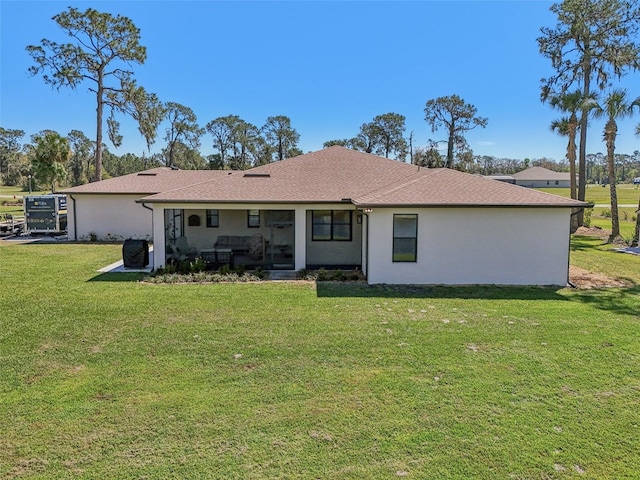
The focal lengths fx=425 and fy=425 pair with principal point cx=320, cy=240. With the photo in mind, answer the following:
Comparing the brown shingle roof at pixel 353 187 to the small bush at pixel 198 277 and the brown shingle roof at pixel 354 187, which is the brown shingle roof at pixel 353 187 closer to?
the brown shingle roof at pixel 354 187

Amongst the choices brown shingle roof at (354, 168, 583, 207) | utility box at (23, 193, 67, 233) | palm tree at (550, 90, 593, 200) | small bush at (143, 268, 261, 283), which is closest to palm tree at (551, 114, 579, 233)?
palm tree at (550, 90, 593, 200)

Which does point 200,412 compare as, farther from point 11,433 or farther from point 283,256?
point 283,256

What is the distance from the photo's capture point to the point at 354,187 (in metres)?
15.0

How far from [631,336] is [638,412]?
326 centimetres

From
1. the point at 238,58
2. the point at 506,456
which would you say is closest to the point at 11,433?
the point at 506,456

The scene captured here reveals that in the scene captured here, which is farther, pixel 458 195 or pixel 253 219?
pixel 253 219

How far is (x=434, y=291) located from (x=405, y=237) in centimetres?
177

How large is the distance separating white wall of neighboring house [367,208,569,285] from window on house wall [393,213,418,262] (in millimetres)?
119

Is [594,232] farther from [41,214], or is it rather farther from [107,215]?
[41,214]

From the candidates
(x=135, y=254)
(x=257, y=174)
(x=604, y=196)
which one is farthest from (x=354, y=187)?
(x=604, y=196)

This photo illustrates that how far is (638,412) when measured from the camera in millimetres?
5098

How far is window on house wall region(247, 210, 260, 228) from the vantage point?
17.6m

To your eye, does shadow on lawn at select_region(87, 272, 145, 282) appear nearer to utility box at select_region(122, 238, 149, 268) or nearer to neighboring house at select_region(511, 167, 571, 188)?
utility box at select_region(122, 238, 149, 268)

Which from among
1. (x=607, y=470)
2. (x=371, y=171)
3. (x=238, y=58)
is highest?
(x=238, y=58)
